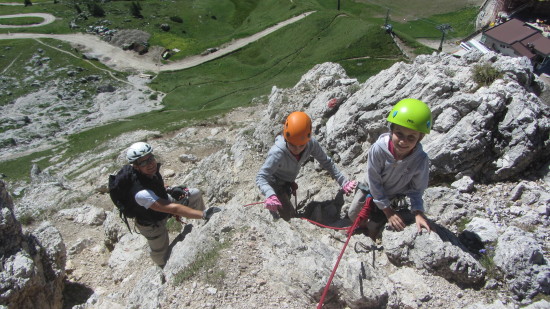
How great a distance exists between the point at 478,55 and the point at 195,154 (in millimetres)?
17924

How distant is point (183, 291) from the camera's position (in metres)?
7.80

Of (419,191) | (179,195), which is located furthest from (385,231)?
(179,195)

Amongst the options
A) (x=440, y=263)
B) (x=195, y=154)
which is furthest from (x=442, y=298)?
(x=195, y=154)

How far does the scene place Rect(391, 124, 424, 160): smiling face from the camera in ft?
24.3

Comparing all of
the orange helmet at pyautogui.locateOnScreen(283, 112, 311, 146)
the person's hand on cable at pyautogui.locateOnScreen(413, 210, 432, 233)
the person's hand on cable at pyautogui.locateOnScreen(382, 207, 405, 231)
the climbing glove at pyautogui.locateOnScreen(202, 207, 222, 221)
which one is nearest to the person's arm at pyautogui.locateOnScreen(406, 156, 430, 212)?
the person's hand on cable at pyautogui.locateOnScreen(413, 210, 432, 233)

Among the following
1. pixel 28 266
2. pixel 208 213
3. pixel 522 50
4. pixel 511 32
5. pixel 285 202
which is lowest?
pixel 522 50

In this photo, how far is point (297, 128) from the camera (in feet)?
28.8

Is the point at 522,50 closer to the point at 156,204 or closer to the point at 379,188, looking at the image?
the point at 379,188

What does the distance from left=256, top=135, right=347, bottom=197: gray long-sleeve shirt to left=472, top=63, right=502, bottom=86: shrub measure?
7.35m

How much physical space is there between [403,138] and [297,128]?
265cm

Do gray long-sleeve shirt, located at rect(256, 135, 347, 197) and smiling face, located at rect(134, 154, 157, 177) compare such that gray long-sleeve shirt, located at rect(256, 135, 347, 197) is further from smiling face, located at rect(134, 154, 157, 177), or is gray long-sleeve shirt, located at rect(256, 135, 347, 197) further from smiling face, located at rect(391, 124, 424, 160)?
smiling face, located at rect(134, 154, 157, 177)

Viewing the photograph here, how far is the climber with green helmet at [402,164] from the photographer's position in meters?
7.20

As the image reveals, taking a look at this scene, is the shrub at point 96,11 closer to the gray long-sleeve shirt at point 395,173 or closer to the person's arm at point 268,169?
the person's arm at point 268,169

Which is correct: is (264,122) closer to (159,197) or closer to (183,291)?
(159,197)
